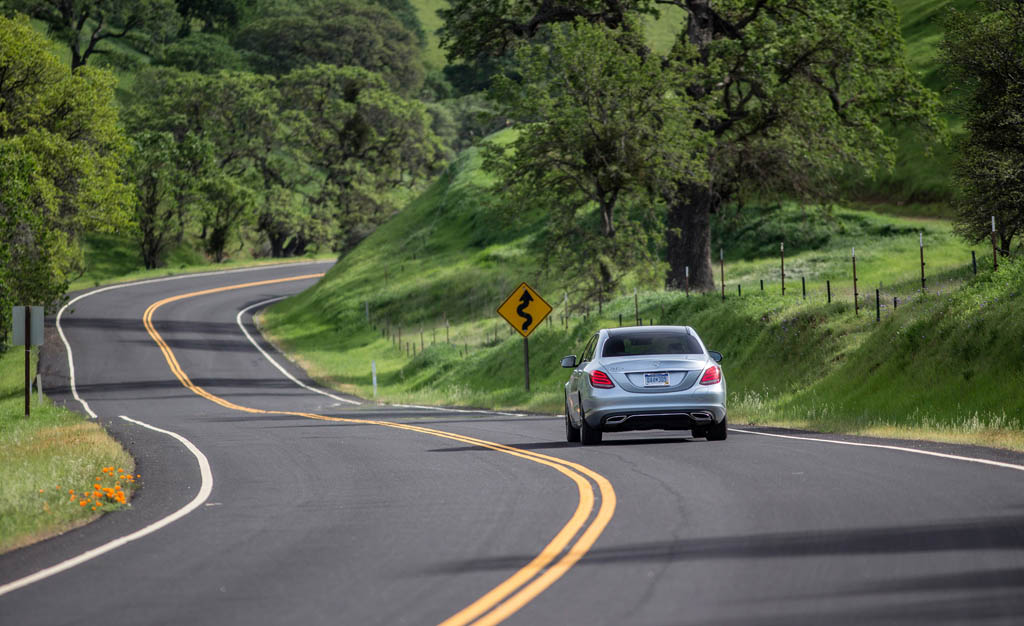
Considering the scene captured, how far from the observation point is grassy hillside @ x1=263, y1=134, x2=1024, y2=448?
20953 millimetres

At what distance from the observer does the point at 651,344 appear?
18641 mm

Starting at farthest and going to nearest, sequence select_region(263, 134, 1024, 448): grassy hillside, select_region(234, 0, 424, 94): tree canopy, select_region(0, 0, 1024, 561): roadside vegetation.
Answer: select_region(234, 0, 424, 94): tree canopy, select_region(0, 0, 1024, 561): roadside vegetation, select_region(263, 134, 1024, 448): grassy hillside

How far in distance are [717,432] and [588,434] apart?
5.86 ft

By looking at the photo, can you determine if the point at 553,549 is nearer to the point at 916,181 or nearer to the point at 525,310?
the point at 525,310

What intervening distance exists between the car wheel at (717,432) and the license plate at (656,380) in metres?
1.06

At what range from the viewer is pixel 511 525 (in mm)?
10398

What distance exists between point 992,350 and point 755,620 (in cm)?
1527

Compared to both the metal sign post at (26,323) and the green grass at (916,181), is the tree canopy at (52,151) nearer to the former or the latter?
the metal sign post at (26,323)

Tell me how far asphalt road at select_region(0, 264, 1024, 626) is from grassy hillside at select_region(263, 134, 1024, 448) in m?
4.26

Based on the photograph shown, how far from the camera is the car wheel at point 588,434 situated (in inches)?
709

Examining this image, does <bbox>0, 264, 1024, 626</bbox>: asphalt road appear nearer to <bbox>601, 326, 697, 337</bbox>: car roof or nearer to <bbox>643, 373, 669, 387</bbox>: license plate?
<bbox>643, 373, 669, 387</bbox>: license plate

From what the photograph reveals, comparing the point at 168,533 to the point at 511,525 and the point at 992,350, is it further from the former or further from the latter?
the point at 992,350

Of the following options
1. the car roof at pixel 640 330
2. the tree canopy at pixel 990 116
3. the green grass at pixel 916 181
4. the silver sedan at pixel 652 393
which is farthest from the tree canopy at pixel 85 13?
the silver sedan at pixel 652 393

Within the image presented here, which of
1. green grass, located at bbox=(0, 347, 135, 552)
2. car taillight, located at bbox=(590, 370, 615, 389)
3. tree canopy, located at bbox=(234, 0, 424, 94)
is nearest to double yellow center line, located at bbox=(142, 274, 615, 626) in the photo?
car taillight, located at bbox=(590, 370, 615, 389)
